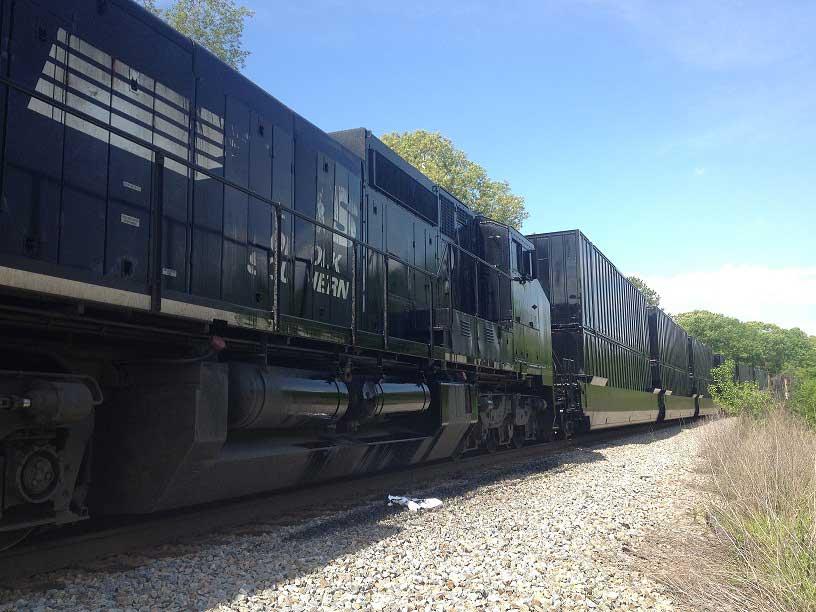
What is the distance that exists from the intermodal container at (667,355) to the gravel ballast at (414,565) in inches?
602

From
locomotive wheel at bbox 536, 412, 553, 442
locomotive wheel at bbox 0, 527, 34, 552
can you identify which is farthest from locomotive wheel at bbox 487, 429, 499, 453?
locomotive wheel at bbox 0, 527, 34, 552

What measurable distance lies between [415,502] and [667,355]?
18.4m

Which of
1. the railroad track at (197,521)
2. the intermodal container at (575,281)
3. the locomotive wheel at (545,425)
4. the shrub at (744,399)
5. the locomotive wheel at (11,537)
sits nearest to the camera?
the locomotive wheel at (11,537)

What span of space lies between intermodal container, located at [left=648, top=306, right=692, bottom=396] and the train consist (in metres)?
13.6

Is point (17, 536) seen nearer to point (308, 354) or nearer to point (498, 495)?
point (308, 354)

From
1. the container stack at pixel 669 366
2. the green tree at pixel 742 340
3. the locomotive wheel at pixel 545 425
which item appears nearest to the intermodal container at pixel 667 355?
the container stack at pixel 669 366

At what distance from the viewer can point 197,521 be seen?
16.9ft

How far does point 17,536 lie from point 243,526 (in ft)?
6.18

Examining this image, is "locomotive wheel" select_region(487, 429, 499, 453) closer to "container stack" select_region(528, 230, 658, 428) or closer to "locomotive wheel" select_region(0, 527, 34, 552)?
"container stack" select_region(528, 230, 658, 428)

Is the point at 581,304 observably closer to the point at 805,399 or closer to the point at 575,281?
the point at 575,281

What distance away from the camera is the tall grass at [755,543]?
3.30 m

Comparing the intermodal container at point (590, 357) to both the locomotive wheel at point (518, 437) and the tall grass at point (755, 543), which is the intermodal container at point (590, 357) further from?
the tall grass at point (755, 543)

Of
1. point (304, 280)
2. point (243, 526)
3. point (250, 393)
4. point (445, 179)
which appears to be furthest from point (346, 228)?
point (445, 179)

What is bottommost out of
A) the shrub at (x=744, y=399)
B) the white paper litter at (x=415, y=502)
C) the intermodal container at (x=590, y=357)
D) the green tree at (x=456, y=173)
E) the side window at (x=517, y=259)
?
the white paper litter at (x=415, y=502)
